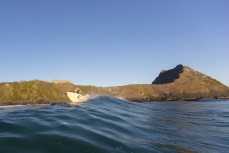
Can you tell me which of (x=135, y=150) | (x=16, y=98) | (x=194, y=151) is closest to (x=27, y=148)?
(x=135, y=150)

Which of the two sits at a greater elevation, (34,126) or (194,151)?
(34,126)

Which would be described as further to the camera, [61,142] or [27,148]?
[61,142]

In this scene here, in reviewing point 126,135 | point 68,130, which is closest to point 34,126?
point 68,130

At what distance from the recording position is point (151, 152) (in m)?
11.8

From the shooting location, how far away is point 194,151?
13180 millimetres

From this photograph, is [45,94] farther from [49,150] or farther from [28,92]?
[49,150]

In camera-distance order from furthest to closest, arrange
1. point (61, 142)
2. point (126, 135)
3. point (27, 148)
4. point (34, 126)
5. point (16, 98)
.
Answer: point (16, 98)
point (126, 135)
point (34, 126)
point (61, 142)
point (27, 148)

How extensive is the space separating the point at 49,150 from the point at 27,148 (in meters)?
0.79

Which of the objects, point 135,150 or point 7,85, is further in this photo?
point 7,85

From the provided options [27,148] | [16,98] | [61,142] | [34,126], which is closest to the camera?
[27,148]

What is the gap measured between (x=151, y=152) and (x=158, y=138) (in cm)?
365

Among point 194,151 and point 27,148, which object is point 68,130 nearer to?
point 27,148

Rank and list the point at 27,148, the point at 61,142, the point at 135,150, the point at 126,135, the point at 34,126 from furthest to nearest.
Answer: the point at 126,135 < the point at 34,126 < the point at 135,150 < the point at 61,142 < the point at 27,148

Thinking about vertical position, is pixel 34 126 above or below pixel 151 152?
above
